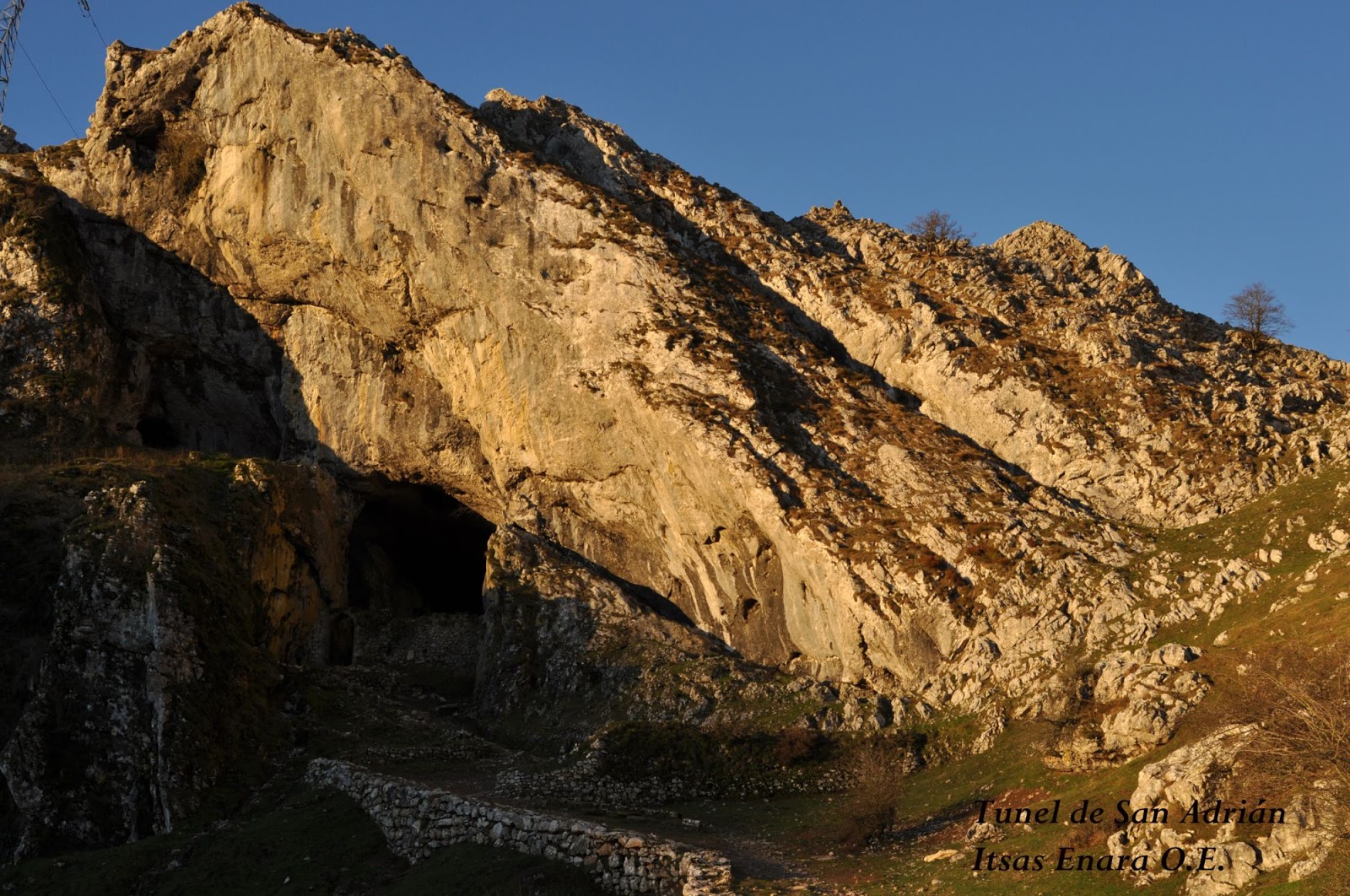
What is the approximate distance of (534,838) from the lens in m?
27.2

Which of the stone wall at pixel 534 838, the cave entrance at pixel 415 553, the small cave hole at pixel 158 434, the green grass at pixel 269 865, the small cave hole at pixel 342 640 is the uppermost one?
the small cave hole at pixel 158 434

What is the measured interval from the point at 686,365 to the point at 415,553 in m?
26.2

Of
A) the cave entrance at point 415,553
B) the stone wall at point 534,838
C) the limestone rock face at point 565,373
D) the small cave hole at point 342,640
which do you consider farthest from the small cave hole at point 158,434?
the stone wall at point 534,838

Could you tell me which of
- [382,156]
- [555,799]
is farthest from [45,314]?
[555,799]

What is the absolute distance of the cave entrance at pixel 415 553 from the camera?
6309cm

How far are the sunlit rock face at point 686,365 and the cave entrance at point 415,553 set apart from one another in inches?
114

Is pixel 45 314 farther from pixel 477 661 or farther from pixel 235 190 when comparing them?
pixel 477 661

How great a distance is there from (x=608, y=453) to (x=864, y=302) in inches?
617

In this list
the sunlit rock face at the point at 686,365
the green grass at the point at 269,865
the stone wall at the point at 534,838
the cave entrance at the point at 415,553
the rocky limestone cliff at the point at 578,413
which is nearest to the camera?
the stone wall at the point at 534,838

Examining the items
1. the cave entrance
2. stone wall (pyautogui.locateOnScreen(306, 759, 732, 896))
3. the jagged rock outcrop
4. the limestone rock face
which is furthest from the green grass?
the cave entrance

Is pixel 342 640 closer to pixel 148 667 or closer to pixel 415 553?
pixel 415 553

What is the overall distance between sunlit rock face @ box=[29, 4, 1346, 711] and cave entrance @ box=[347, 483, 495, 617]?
2884mm

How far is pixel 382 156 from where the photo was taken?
5816 centimetres

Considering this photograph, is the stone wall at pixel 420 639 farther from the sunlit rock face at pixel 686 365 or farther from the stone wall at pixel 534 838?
the stone wall at pixel 534 838
